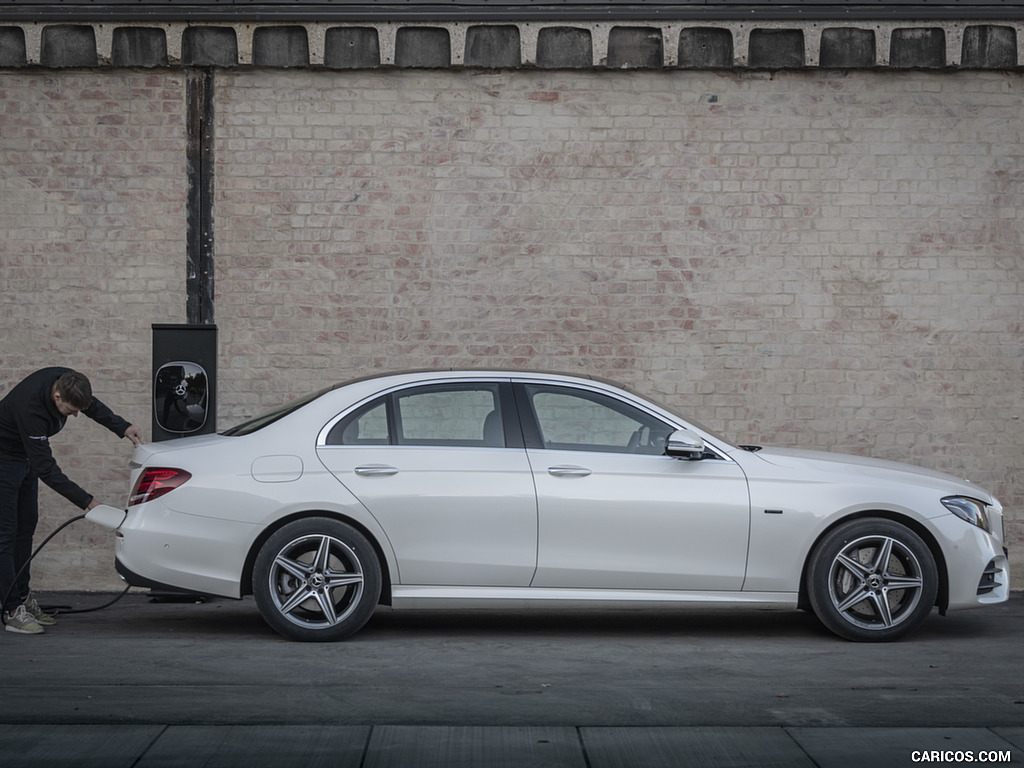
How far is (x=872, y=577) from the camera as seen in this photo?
6.86 metres

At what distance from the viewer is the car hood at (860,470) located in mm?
6969

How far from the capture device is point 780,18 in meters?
9.88

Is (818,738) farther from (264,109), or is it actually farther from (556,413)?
(264,109)

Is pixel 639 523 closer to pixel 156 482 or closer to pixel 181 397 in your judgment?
pixel 156 482

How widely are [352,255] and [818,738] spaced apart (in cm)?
625

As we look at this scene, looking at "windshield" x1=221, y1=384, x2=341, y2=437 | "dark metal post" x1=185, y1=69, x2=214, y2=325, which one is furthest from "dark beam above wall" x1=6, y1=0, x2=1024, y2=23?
"windshield" x1=221, y1=384, x2=341, y2=437

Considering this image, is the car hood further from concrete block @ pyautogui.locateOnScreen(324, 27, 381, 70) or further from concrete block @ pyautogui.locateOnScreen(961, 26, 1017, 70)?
concrete block @ pyautogui.locateOnScreen(324, 27, 381, 70)

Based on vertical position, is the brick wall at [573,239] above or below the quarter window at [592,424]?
above

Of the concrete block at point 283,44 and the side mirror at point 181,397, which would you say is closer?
the side mirror at point 181,397

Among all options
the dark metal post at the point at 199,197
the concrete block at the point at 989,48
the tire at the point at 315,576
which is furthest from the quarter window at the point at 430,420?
the concrete block at the point at 989,48

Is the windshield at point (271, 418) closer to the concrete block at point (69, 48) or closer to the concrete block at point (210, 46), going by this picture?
the concrete block at point (210, 46)

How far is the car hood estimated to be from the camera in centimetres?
697

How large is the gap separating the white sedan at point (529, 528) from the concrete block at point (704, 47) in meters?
4.18

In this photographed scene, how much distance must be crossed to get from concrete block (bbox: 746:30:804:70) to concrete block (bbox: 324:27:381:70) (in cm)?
307
